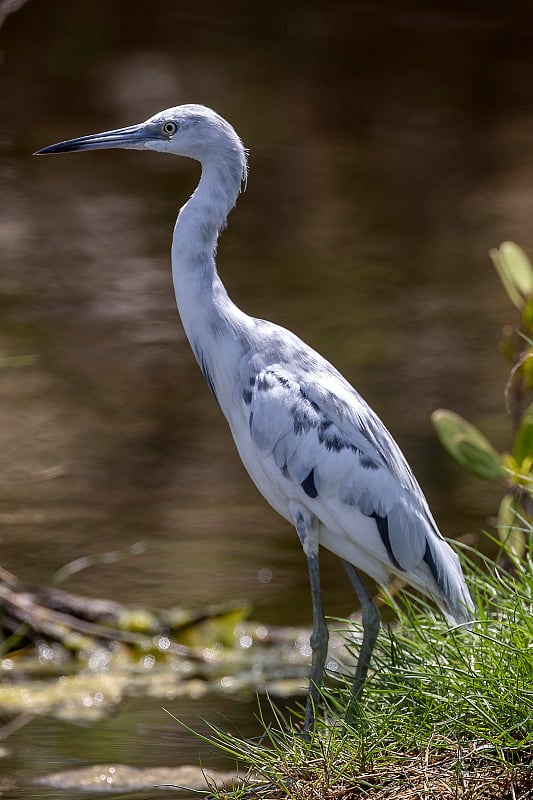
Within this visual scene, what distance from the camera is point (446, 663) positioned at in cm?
374

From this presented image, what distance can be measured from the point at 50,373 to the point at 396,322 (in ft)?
7.43

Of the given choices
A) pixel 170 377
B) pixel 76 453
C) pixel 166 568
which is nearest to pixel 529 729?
pixel 166 568

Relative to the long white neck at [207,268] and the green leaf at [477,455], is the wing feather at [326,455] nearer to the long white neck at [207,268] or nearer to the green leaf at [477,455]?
the long white neck at [207,268]

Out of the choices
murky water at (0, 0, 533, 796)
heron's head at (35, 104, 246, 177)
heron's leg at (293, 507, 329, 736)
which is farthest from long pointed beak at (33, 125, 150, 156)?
murky water at (0, 0, 533, 796)

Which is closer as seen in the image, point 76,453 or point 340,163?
point 76,453

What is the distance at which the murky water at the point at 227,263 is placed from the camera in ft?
21.1

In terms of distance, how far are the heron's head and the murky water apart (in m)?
1.89

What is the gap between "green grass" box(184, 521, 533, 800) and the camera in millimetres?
3260

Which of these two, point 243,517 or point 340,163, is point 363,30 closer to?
point 340,163

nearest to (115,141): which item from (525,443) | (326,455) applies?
(326,455)

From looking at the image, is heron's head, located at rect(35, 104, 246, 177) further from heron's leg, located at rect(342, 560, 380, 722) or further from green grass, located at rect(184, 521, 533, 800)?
green grass, located at rect(184, 521, 533, 800)

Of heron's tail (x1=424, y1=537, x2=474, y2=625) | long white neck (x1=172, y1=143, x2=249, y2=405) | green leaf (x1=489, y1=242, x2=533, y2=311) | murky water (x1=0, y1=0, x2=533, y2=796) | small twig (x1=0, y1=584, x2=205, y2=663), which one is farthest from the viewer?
murky water (x1=0, y1=0, x2=533, y2=796)

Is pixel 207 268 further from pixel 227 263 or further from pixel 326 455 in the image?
pixel 227 263

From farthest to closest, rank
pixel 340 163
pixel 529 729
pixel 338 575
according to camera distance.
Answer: pixel 340 163 → pixel 338 575 → pixel 529 729
